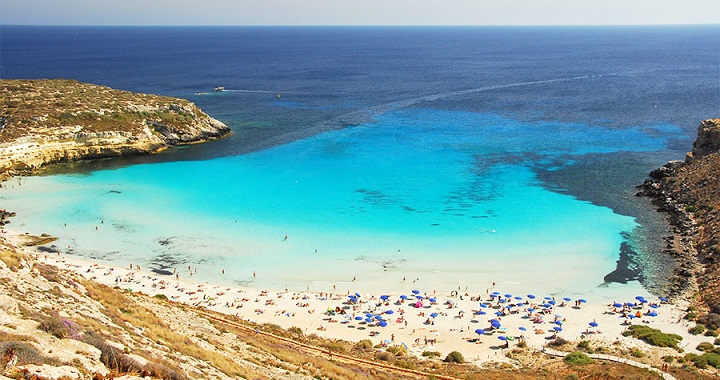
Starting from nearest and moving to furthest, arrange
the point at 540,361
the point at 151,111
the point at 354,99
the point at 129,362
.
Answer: the point at 129,362, the point at 540,361, the point at 151,111, the point at 354,99

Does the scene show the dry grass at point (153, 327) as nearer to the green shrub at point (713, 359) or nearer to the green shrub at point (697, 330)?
the green shrub at point (713, 359)

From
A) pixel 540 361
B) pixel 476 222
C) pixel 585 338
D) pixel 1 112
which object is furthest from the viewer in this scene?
pixel 1 112

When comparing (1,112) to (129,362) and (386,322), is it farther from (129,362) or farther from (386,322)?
(129,362)

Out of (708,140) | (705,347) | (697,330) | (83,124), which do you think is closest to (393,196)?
(697,330)

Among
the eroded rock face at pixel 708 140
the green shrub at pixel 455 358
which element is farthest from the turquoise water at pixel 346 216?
the eroded rock face at pixel 708 140

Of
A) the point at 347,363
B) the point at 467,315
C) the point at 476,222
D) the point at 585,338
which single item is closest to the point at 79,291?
the point at 347,363

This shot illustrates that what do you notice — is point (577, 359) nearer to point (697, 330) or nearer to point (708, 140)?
point (697, 330)

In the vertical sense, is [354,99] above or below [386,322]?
above
